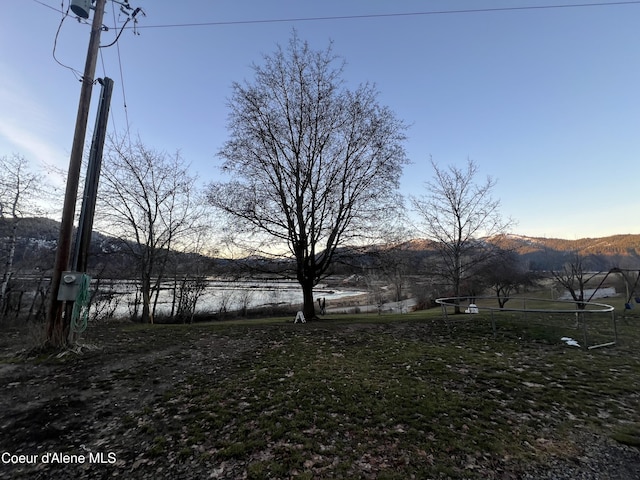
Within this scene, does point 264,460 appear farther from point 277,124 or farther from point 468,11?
point 277,124

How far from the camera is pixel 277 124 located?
11508 mm

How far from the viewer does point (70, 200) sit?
19.7ft

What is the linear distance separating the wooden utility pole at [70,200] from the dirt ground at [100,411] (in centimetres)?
62

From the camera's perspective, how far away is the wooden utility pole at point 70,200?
5883mm

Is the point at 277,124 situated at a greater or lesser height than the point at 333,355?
greater

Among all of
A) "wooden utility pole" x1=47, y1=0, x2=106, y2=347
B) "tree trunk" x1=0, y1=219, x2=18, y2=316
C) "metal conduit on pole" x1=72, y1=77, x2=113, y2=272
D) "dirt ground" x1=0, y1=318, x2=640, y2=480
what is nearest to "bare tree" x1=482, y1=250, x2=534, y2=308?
"dirt ground" x1=0, y1=318, x2=640, y2=480

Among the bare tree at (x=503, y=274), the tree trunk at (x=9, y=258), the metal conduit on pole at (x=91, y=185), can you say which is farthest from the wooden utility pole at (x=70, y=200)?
the bare tree at (x=503, y=274)

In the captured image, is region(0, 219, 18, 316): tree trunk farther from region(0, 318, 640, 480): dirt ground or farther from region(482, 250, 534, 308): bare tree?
region(482, 250, 534, 308): bare tree

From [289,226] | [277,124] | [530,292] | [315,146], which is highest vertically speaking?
[277,124]

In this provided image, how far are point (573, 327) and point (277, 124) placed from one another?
12.4 metres

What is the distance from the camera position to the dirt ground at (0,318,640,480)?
2564 millimetres

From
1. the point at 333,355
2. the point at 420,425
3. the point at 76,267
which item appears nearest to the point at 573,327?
the point at 333,355

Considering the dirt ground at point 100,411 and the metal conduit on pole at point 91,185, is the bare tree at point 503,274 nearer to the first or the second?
the dirt ground at point 100,411

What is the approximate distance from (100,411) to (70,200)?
4.44 meters
